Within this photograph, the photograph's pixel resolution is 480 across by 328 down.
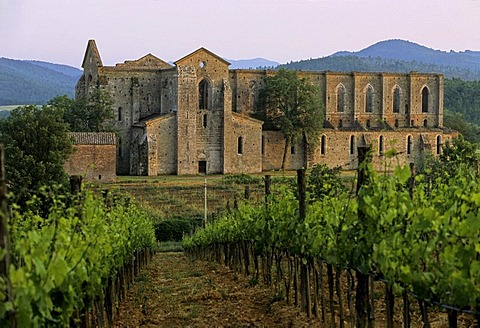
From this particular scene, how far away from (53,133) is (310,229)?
31570 millimetres

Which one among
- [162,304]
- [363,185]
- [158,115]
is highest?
[158,115]

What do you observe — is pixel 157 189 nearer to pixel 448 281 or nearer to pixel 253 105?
pixel 253 105

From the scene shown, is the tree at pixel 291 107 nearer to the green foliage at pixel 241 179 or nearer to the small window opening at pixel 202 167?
the small window opening at pixel 202 167

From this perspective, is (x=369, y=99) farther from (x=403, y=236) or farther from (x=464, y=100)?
(x=403, y=236)

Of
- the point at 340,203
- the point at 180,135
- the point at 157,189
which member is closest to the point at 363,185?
the point at 340,203

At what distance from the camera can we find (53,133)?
41781 millimetres

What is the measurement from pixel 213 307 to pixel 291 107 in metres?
50.3

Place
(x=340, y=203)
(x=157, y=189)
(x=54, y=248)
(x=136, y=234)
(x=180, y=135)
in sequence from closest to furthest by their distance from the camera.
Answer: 1. (x=54, y=248)
2. (x=340, y=203)
3. (x=136, y=234)
4. (x=157, y=189)
5. (x=180, y=135)

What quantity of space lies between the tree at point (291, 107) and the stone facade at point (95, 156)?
15703mm

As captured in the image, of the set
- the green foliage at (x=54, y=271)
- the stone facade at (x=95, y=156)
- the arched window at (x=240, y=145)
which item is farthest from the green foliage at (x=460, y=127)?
the green foliage at (x=54, y=271)

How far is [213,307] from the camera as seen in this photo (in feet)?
47.9

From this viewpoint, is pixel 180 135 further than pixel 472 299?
Yes

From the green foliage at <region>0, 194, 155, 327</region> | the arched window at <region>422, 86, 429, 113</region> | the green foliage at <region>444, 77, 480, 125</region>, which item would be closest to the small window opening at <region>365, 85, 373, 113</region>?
the arched window at <region>422, 86, 429, 113</region>

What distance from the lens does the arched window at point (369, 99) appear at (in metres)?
72.3
